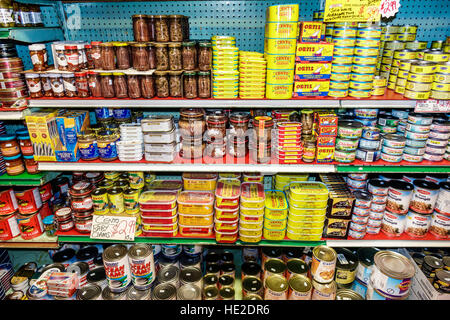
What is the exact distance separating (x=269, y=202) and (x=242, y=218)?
0.28 meters

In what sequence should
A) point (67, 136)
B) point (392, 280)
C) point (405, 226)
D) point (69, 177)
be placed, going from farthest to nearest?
point (69, 177) → point (405, 226) → point (67, 136) → point (392, 280)

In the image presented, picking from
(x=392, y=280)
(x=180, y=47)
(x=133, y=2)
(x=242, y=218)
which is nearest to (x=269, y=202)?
(x=242, y=218)

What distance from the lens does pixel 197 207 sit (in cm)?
250

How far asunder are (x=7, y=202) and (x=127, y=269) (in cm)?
123

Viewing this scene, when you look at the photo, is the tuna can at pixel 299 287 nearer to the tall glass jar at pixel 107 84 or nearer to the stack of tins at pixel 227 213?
the stack of tins at pixel 227 213

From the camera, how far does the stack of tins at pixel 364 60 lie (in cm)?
207

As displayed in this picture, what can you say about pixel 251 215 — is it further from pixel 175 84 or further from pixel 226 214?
pixel 175 84

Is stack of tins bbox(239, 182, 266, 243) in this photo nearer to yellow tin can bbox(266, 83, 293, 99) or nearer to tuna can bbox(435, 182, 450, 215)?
yellow tin can bbox(266, 83, 293, 99)

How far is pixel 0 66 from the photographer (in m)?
2.21

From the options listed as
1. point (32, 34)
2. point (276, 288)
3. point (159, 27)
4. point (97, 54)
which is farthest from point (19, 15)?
point (276, 288)

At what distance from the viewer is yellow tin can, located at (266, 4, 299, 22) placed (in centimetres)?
196

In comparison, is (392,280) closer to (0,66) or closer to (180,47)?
(180,47)
